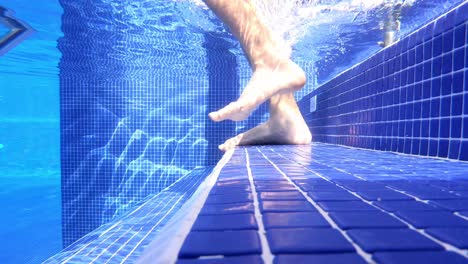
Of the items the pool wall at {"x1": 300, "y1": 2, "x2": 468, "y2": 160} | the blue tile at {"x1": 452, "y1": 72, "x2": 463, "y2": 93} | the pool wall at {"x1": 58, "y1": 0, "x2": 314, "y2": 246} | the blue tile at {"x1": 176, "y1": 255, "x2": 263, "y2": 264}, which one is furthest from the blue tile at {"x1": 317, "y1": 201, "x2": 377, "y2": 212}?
the pool wall at {"x1": 58, "y1": 0, "x2": 314, "y2": 246}

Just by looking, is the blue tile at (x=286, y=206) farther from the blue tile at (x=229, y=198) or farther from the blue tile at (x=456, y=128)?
the blue tile at (x=456, y=128)

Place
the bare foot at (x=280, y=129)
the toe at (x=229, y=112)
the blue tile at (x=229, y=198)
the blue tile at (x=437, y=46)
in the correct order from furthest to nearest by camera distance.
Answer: the bare foot at (x=280, y=129) → the toe at (x=229, y=112) → the blue tile at (x=437, y=46) → the blue tile at (x=229, y=198)

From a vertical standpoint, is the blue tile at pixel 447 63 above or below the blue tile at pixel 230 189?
above

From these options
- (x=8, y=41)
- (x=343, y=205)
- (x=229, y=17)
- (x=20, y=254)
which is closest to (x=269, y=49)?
(x=229, y=17)

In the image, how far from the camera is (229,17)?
4.19 meters

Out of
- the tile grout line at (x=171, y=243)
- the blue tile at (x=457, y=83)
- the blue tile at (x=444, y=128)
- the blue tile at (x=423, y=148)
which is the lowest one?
the tile grout line at (x=171, y=243)

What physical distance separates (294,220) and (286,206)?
16cm

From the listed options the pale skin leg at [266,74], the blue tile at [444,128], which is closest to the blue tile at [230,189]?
the blue tile at [444,128]

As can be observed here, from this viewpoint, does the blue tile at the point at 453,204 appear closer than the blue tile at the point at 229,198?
Yes

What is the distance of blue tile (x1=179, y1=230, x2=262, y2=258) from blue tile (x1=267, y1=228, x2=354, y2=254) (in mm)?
42

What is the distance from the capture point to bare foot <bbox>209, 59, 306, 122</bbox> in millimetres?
3668

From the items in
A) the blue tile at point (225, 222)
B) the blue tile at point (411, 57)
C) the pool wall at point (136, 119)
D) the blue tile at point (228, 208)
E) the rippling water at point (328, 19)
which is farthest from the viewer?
the pool wall at point (136, 119)

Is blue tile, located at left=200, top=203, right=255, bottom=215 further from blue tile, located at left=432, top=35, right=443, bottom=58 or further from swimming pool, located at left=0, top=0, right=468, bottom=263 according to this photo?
swimming pool, located at left=0, top=0, right=468, bottom=263

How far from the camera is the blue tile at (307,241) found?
729 mm
